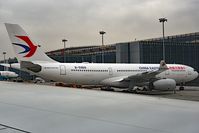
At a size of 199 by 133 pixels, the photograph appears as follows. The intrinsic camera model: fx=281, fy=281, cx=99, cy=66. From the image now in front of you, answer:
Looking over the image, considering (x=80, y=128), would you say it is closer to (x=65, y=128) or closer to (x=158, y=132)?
(x=65, y=128)

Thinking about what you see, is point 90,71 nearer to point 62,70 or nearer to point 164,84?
point 62,70

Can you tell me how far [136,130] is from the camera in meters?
2.42

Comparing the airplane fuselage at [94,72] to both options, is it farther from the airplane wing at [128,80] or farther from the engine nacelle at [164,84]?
the engine nacelle at [164,84]

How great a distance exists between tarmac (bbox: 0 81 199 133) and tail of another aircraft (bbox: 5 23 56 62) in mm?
22802

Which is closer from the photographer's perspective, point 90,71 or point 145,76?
point 90,71

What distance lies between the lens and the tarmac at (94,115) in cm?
253

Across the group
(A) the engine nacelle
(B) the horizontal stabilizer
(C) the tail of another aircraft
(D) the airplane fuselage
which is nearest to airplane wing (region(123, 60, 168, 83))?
(A) the engine nacelle

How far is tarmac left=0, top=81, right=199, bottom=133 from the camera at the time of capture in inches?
99.7

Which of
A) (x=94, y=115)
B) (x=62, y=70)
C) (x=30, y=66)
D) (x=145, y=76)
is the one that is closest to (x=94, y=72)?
(x=62, y=70)

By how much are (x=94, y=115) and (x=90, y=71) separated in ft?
88.4

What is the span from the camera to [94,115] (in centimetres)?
296

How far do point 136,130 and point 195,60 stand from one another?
72545mm

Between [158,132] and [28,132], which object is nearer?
[158,132]

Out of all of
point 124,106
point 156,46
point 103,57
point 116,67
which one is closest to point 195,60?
point 156,46
